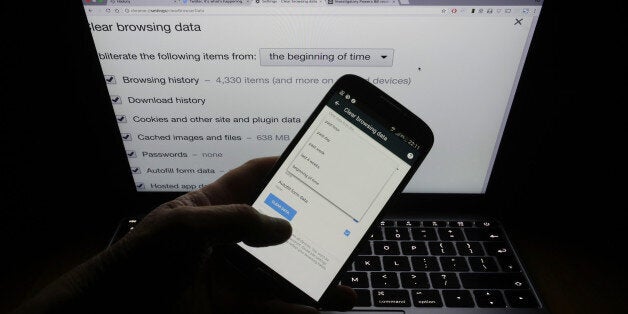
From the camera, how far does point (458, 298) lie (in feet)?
2.10

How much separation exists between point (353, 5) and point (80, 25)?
404 millimetres

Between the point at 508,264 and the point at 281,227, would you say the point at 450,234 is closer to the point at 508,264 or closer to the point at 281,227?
the point at 508,264

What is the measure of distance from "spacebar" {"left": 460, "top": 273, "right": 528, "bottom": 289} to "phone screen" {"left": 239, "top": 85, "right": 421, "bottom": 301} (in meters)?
0.21

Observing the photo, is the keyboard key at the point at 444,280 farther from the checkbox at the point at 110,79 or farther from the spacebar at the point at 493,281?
the checkbox at the point at 110,79

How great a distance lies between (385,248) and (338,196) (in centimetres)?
18

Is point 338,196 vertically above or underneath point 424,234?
above

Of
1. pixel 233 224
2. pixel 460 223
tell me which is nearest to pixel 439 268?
pixel 460 223

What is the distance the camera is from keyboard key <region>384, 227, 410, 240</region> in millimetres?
727

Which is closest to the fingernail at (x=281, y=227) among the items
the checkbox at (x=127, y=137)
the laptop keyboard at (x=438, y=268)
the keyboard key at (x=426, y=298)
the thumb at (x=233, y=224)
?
the thumb at (x=233, y=224)

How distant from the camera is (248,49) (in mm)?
642

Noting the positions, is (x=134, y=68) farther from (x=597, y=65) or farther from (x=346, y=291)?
(x=597, y=65)

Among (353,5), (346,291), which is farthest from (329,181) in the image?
(353,5)

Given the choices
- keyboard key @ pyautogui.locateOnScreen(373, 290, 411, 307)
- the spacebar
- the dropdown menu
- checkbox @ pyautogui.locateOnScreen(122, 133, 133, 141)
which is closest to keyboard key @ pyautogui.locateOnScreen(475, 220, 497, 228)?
the spacebar

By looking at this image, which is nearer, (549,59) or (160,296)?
(160,296)
